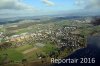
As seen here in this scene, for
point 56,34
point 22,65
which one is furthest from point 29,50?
point 56,34

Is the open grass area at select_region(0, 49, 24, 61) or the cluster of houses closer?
the open grass area at select_region(0, 49, 24, 61)

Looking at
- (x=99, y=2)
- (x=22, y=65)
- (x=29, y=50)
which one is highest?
(x=99, y=2)

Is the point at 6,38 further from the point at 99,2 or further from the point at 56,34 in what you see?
the point at 99,2

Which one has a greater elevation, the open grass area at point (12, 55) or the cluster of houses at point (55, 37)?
the cluster of houses at point (55, 37)

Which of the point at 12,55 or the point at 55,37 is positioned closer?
the point at 12,55

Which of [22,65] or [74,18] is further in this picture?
[74,18]

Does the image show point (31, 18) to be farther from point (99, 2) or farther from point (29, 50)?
point (99, 2)

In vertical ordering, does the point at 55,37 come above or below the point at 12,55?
above

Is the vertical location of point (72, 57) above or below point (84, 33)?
below

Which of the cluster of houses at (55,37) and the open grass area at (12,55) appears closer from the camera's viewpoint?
the open grass area at (12,55)

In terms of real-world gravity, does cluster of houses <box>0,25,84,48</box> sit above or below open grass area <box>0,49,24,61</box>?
above
